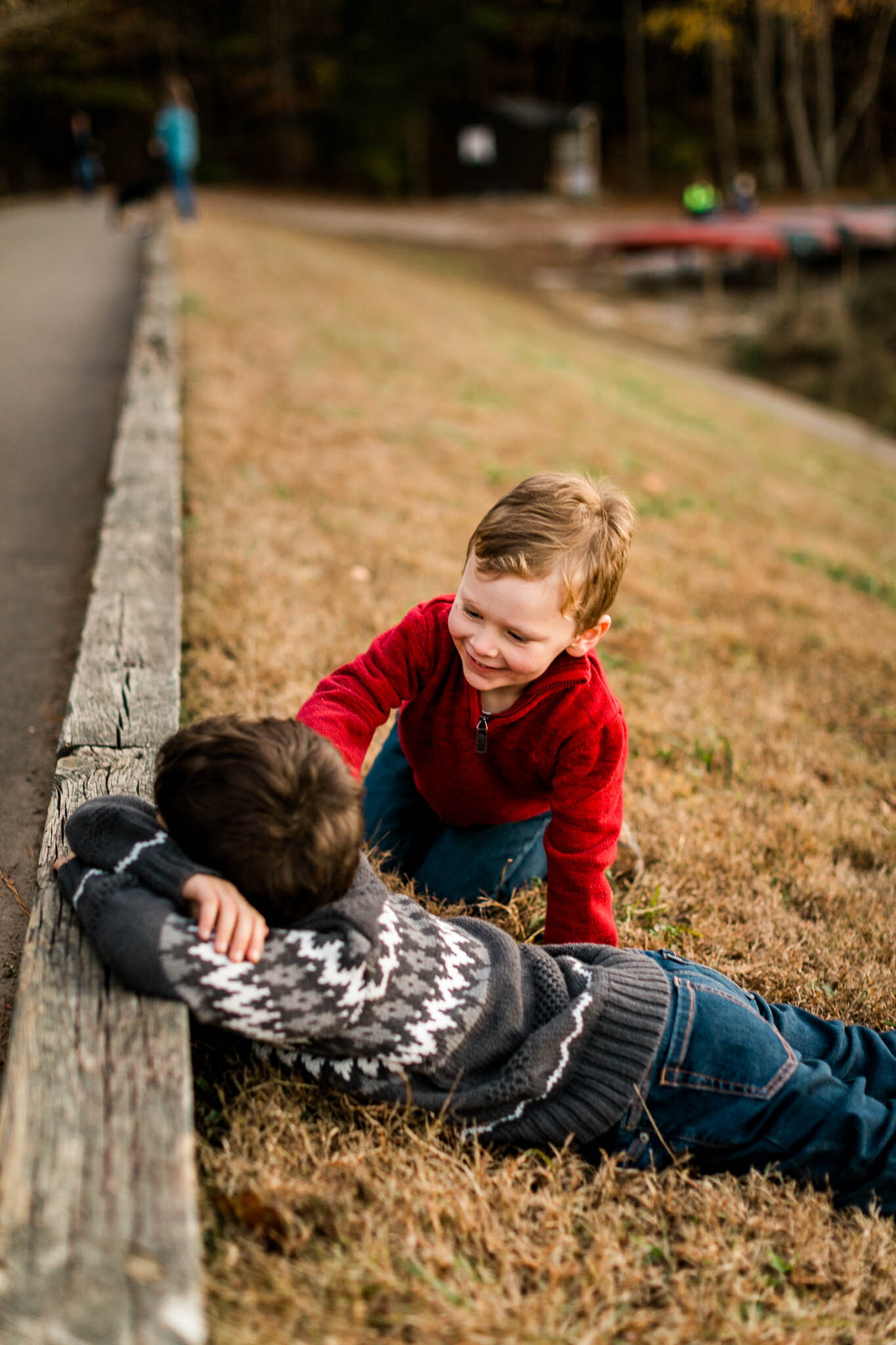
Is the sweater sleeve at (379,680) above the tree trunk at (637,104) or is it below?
below

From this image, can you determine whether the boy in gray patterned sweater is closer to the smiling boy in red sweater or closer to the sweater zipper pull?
the smiling boy in red sweater

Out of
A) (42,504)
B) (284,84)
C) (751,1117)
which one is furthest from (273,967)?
(284,84)

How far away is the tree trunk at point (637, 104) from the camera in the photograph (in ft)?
107

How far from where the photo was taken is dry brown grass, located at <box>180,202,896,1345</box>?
1.60 meters

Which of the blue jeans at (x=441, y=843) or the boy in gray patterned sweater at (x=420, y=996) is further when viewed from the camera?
the blue jeans at (x=441, y=843)

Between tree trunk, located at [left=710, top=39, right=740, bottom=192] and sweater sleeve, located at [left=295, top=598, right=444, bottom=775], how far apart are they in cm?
2845

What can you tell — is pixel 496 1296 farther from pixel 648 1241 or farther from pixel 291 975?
pixel 291 975

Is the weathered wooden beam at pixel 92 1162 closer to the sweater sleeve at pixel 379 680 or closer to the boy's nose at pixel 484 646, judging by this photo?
the sweater sleeve at pixel 379 680

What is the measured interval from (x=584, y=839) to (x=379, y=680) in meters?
0.58

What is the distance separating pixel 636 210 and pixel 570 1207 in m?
30.4

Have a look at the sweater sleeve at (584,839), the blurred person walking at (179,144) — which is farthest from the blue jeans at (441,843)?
the blurred person walking at (179,144)

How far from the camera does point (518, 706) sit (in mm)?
2289

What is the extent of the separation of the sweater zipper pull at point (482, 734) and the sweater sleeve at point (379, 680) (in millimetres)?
168

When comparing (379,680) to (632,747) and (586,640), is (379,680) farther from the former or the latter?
(632,747)
